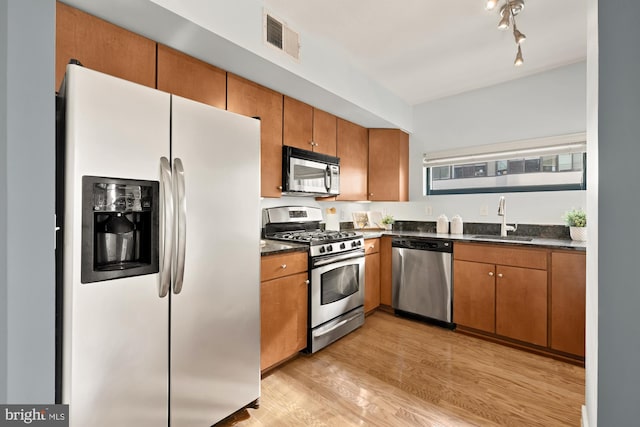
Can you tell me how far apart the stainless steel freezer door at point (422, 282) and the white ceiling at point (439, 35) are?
5.84 ft

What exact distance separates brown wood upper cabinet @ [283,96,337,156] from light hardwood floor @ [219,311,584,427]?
182cm

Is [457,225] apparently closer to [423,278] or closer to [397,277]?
[423,278]

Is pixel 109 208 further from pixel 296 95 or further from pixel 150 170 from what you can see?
pixel 296 95

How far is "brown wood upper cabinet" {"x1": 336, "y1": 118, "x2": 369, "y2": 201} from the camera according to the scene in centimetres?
332

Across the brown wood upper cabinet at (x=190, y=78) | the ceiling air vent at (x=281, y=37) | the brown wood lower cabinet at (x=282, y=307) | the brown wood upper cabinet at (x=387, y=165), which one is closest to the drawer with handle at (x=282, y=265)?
the brown wood lower cabinet at (x=282, y=307)

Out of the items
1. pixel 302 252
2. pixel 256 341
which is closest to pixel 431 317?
pixel 302 252

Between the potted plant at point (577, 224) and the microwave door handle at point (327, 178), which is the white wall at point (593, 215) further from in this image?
the microwave door handle at point (327, 178)

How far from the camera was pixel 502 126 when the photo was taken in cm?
315

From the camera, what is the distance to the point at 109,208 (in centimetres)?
119

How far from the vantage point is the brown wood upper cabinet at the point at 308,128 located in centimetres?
267

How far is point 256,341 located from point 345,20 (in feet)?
7.28

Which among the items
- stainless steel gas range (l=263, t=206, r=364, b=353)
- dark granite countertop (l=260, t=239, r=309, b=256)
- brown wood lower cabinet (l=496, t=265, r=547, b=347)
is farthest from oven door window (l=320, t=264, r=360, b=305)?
brown wood lower cabinet (l=496, t=265, r=547, b=347)

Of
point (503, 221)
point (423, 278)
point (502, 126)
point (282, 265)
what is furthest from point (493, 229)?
point (282, 265)

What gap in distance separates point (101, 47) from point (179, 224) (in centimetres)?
103
